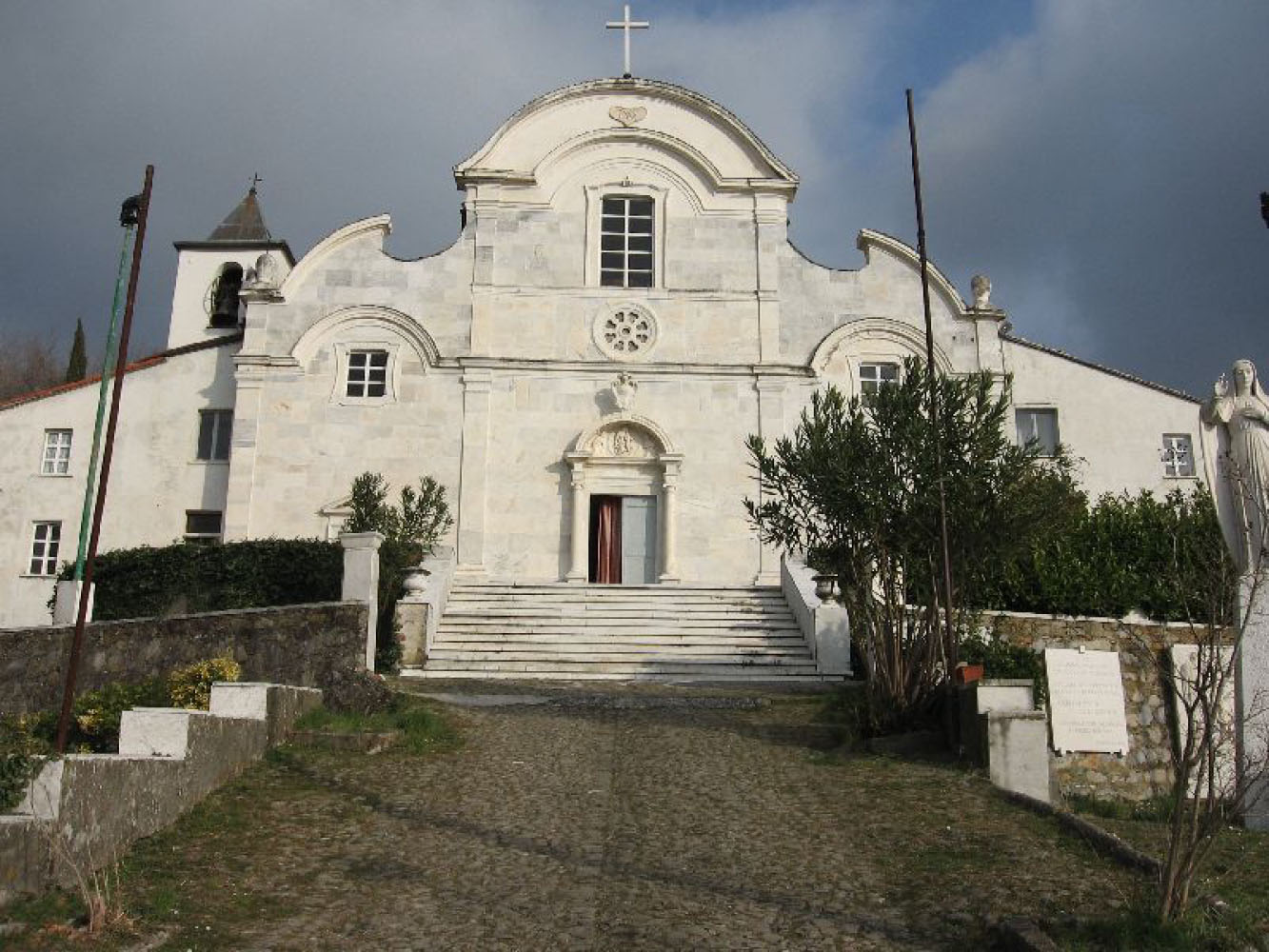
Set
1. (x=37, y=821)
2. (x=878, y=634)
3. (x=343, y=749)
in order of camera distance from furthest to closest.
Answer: (x=878, y=634)
(x=343, y=749)
(x=37, y=821)

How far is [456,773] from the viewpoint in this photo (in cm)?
1080

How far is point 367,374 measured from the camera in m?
25.8

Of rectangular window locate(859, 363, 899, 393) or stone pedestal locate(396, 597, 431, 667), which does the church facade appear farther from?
stone pedestal locate(396, 597, 431, 667)

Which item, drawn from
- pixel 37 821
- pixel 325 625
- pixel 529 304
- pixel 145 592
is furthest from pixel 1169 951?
pixel 529 304

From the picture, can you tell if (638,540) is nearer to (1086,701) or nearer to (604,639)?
(604,639)

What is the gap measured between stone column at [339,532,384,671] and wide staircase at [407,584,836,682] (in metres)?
2.19

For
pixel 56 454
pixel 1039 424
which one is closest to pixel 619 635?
pixel 1039 424

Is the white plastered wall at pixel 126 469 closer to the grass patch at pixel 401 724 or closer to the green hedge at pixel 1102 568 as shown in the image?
the grass patch at pixel 401 724

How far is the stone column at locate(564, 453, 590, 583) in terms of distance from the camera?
24.3m

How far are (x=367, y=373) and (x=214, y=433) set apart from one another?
374cm

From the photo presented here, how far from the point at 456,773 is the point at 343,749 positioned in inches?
55.4

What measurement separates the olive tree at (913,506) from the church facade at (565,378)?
10554 mm

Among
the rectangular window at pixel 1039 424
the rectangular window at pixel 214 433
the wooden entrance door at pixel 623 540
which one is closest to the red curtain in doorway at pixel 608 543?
the wooden entrance door at pixel 623 540

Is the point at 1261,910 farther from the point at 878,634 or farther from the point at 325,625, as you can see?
the point at 325,625
